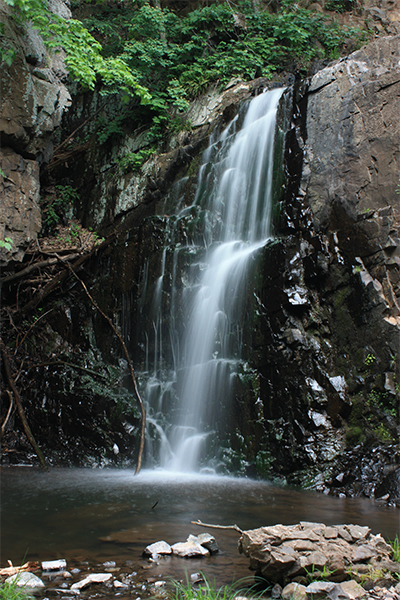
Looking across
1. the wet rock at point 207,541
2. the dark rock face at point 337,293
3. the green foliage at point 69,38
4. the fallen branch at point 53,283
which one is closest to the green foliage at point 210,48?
the green foliage at point 69,38

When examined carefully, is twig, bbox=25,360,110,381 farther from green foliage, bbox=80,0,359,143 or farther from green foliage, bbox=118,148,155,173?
green foliage, bbox=80,0,359,143

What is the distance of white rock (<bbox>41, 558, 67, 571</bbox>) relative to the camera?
9.96 feet

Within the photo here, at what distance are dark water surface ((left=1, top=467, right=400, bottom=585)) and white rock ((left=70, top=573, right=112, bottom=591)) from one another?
9.8 inches

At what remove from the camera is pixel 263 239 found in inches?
328

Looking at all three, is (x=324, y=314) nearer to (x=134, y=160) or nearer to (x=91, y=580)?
(x=91, y=580)

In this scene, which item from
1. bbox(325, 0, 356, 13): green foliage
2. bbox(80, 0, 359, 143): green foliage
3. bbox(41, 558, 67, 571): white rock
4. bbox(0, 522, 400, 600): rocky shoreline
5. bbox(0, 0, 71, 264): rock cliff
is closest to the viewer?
bbox(0, 522, 400, 600): rocky shoreline

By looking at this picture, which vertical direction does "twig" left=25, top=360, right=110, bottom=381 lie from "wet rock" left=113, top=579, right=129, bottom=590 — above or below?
above

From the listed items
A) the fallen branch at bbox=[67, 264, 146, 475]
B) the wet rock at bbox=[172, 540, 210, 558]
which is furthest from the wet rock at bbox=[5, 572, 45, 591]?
the fallen branch at bbox=[67, 264, 146, 475]

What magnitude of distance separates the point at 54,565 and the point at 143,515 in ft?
4.77

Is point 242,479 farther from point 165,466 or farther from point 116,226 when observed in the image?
point 116,226

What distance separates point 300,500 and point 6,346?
6.85 metres

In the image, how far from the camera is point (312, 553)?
9.16ft

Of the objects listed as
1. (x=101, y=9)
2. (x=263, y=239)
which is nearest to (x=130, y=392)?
(x=263, y=239)

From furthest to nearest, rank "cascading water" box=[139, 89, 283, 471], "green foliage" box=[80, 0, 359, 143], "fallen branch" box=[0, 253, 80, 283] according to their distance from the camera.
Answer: "green foliage" box=[80, 0, 359, 143] → "fallen branch" box=[0, 253, 80, 283] → "cascading water" box=[139, 89, 283, 471]
